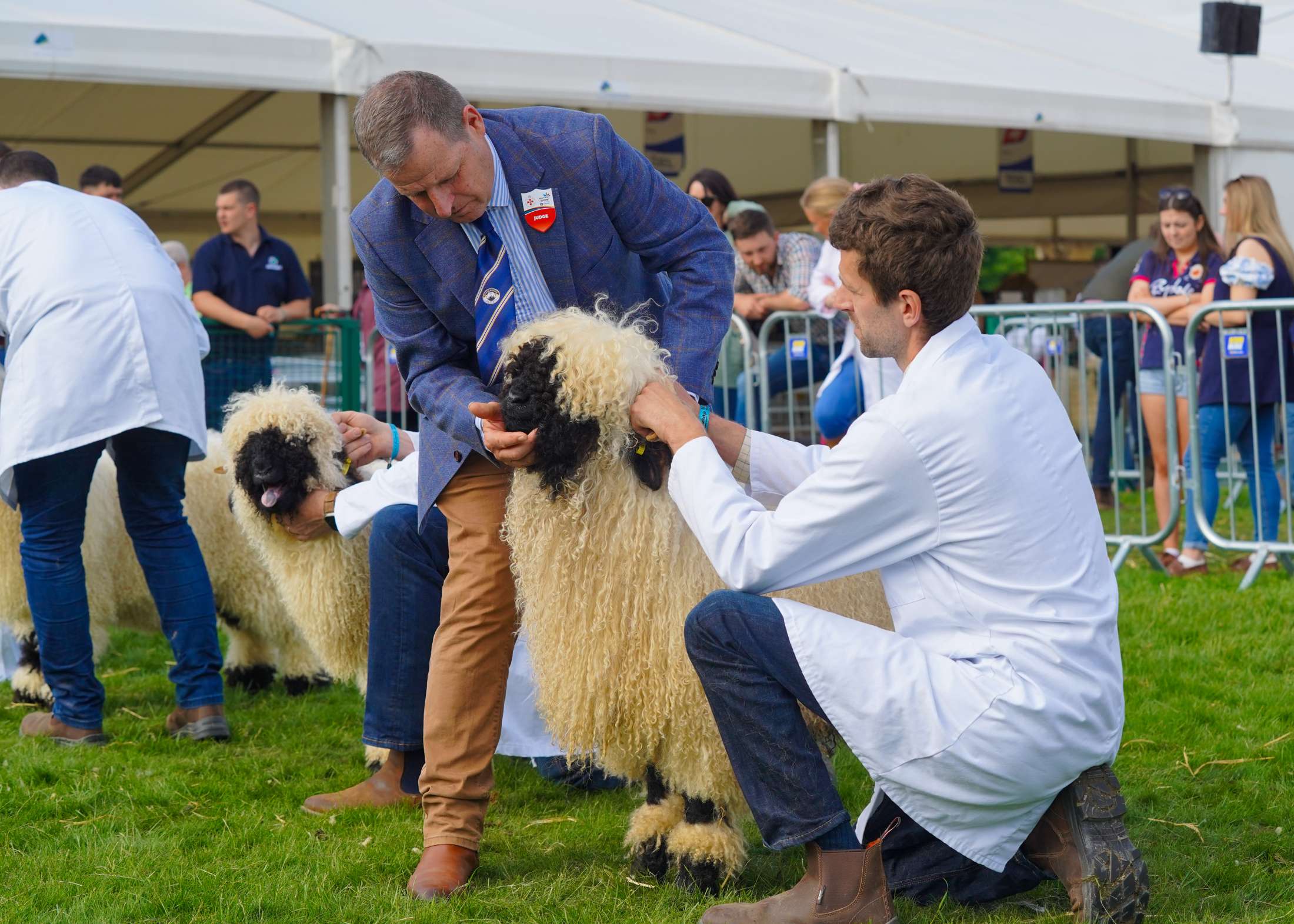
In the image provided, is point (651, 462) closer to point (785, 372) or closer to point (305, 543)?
point (305, 543)

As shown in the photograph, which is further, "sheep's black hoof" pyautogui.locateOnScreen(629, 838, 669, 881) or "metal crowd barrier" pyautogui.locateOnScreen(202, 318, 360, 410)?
"metal crowd barrier" pyautogui.locateOnScreen(202, 318, 360, 410)

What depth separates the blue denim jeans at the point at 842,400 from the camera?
7.11 metres

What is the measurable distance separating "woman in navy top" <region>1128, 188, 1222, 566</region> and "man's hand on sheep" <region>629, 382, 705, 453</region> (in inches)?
184

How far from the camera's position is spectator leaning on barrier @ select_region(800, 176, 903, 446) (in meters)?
6.97

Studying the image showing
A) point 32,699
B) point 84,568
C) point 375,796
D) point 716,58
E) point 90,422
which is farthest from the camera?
point 716,58

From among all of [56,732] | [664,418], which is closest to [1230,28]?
[664,418]

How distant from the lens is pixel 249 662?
5480 mm

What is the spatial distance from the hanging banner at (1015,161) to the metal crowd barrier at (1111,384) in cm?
270

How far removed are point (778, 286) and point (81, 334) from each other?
4.63 metres

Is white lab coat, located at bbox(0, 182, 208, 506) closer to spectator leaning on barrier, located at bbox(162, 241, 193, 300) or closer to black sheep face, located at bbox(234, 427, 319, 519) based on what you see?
black sheep face, located at bbox(234, 427, 319, 519)

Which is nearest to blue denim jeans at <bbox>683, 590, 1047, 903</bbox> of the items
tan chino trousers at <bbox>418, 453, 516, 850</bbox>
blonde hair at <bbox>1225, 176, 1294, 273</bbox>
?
tan chino trousers at <bbox>418, 453, 516, 850</bbox>

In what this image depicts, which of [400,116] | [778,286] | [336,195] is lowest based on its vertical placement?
[400,116]

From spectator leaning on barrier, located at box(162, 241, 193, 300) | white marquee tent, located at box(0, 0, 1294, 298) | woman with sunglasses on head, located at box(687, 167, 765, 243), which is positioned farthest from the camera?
spectator leaning on barrier, located at box(162, 241, 193, 300)

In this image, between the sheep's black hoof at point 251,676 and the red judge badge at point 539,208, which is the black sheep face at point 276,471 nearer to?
the sheep's black hoof at point 251,676
